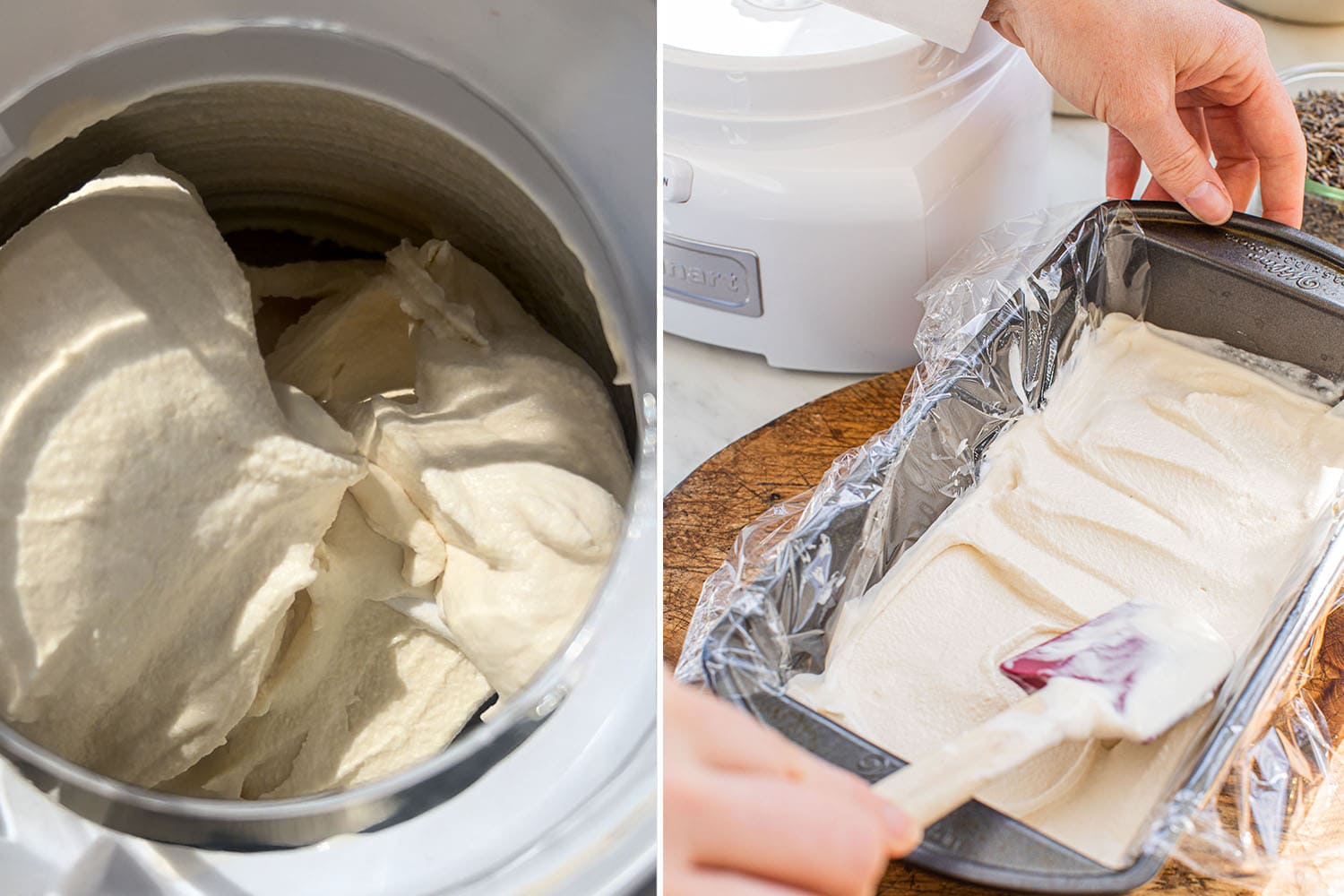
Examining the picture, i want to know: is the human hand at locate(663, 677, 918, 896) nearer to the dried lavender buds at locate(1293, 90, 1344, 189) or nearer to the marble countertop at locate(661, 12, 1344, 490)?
the marble countertop at locate(661, 12, 1344, 490)

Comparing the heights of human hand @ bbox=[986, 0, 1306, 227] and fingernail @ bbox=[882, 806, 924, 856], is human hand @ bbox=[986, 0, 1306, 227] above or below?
above

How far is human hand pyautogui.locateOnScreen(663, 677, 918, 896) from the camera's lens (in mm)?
288

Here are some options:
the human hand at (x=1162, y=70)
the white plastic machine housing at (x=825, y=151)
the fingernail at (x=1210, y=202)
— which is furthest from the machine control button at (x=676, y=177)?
the fingernail at (x=1210, y=202)

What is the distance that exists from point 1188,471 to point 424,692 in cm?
51

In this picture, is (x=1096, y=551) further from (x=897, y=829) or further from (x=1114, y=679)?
(x=897, y=829)

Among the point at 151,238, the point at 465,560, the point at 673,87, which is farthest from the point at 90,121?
the point at 673,87

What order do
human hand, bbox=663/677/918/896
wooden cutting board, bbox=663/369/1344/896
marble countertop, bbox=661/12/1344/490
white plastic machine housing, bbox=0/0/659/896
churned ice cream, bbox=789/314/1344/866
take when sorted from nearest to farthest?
human hand, bbox=663/677/918/896, white plastic machine housing, bbox=0/0/659/896, churned ice cream, bbox=789/314/1344/866, wooden cutting board, bbox=663/369/1344/896, marble countertop, bbox=661/12/1344/490

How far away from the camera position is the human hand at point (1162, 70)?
735 millimetres

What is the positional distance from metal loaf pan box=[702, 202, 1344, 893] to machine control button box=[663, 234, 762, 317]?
A: 0.53 feet

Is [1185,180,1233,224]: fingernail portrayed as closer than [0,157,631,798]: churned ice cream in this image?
No

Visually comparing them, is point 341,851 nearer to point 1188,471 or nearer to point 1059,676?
point 1059,676

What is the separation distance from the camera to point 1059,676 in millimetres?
584

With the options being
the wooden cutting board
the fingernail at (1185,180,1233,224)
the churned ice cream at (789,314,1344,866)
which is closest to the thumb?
the fingernail at (1185,180,1233,224)

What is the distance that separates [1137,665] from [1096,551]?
0.49 feet
